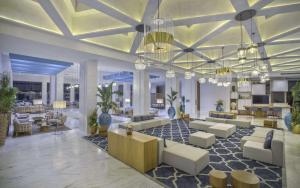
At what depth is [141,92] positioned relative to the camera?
34.2ft

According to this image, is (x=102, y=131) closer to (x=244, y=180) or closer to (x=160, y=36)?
(x=160, y=36)

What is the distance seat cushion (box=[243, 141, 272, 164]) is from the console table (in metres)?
2.70

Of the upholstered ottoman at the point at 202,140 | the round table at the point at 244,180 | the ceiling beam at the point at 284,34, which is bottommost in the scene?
the upholstered ottoman at the point at 202,140

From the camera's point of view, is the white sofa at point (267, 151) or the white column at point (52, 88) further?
the white column at point (52, 88)

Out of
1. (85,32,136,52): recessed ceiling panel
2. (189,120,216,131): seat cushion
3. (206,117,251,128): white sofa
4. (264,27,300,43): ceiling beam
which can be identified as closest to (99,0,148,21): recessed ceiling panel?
(85,32,136,52): recessed ceiling panel

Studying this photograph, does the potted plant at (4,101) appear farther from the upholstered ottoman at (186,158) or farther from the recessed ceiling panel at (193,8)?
the recessed ceiling panel at (193,8)

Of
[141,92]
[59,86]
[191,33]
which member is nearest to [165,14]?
[191,33]

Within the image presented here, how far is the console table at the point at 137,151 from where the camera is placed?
3.74 metres

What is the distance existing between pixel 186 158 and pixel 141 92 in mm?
7050

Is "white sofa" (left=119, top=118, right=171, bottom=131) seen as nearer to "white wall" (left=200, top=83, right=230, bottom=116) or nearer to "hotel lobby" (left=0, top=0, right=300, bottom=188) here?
"hotel lobby" (left=0, top=0, right=300, bottom=188)

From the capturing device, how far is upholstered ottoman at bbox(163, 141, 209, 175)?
142 inches

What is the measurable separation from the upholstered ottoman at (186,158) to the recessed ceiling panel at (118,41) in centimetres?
471

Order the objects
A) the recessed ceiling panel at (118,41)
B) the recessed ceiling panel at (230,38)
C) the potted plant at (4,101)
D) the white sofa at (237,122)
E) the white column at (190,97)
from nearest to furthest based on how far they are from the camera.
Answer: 1. the potted plant at (4,101)
2. the recessed ceiling panel at (230,38)
3. the recessed ceiling panel at (118,41)
4. the white sofa at (237,122)
5. the white column at (190,97)

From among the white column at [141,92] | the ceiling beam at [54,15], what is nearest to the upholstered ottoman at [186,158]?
the ceiling beam at [54,15]
